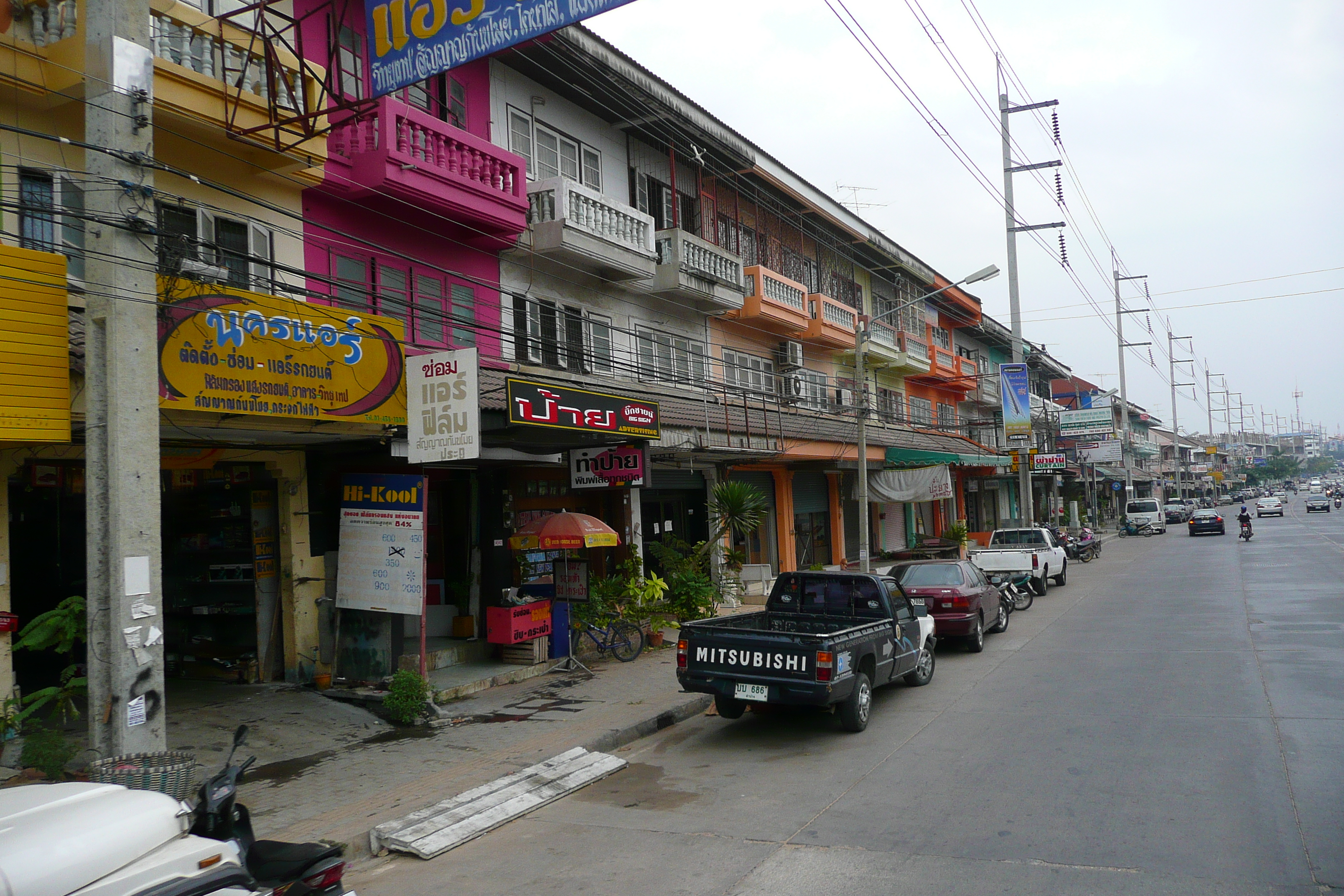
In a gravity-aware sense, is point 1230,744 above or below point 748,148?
below

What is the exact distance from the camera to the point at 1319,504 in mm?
67500

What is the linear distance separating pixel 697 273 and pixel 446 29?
1256cm

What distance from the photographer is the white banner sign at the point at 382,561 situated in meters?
11.1

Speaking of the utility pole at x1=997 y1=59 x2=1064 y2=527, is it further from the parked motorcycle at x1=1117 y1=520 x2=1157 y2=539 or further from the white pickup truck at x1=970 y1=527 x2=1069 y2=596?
the parked motorcycle at x1=1117 y1=520 x2=1157 y2=539

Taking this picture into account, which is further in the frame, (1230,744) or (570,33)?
(570,33)

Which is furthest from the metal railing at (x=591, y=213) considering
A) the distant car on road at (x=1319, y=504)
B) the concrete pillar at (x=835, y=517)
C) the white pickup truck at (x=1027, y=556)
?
the distant car on road at (x=1319, y=504)

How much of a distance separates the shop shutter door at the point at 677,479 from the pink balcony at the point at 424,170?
7718 millimetres

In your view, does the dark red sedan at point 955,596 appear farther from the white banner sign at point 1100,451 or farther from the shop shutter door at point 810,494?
the white banner sign at point 1100,451

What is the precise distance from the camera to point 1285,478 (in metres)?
173

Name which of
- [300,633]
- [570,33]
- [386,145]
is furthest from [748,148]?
[300,633]

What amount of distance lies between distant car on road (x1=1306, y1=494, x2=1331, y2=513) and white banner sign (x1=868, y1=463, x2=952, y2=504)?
2185 inches

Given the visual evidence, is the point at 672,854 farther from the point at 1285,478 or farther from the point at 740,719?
the point at 1285,478

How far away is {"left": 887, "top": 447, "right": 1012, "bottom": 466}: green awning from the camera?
28.0 meters

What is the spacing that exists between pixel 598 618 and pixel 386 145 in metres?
7.89
